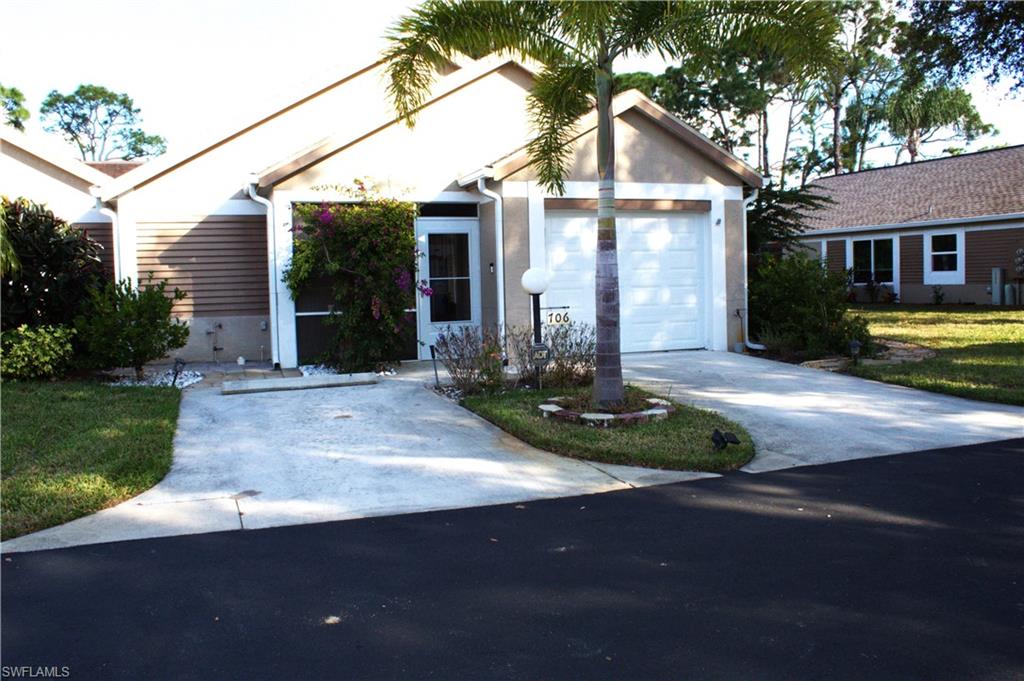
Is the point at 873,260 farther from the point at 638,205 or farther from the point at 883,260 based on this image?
the point at 638,205

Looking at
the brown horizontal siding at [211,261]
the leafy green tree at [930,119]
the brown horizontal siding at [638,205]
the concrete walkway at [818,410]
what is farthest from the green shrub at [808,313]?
the leafy green tree at [930,119]

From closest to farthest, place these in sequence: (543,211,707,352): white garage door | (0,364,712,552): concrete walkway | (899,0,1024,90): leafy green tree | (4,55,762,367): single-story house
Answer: (0,364,712,552): concrete walkway < (4,55,762,367): single-story house < (543,211,707,352): white garage door < (899,0,1024,90): leafy green tree

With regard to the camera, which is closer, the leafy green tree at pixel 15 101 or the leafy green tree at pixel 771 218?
the leafy green tree at pixel 771 218

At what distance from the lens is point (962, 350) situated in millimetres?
13758

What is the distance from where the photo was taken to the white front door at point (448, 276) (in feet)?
42.9

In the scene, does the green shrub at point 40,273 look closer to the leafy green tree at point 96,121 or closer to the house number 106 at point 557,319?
the house number 106 at point 557,319

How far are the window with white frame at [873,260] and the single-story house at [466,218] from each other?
16.7m

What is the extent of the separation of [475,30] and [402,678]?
6.92 metres

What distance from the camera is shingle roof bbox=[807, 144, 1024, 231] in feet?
82.8

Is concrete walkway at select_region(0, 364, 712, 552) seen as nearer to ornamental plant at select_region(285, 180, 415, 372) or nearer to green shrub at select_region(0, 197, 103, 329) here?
ornamental plant at select_region(285, 180, 415, 372)

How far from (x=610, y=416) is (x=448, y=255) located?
5862 mm

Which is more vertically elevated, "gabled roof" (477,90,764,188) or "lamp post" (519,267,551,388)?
"gabled roof" (477,90,764,188)

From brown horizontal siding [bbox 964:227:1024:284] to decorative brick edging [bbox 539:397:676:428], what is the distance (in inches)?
797

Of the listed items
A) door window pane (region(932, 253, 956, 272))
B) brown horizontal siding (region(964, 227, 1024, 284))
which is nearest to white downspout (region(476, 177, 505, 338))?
brown horizontal siding (region(964, 227, 1024, 284))
